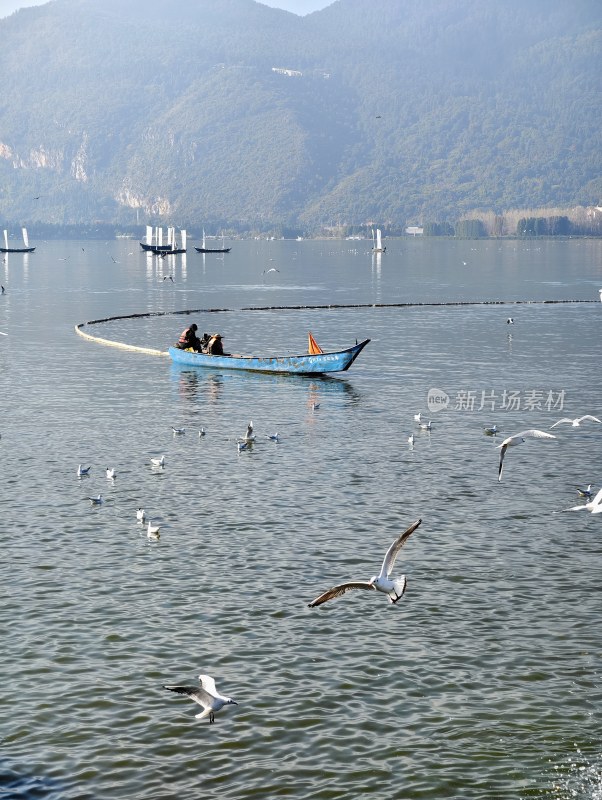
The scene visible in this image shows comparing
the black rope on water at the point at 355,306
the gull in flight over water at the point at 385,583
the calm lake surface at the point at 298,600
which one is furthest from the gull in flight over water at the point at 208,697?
the black rope on water at the point at 355,306

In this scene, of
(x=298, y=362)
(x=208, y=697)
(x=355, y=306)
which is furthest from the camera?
(x=355, y=306)

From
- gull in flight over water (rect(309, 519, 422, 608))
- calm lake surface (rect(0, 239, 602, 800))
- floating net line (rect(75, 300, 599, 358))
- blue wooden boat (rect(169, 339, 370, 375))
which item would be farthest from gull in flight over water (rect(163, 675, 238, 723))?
floating net line (rect(75, 300, 599, 358))

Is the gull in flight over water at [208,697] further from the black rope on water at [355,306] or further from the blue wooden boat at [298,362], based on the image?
the black rope on water at [355,306]

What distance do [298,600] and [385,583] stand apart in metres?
5.10

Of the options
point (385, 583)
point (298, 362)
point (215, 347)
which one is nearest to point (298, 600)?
point (385, 583)

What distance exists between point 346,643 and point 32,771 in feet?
24.8

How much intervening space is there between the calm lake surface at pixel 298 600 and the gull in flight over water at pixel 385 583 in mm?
1565

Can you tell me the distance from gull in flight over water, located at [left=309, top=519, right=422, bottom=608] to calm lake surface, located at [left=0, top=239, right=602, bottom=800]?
157 cm

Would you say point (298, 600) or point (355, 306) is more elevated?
point (355, 306)

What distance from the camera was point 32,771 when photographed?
2033 cm

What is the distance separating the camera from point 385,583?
23.3 m

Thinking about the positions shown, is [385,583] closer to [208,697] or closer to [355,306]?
[208,697]

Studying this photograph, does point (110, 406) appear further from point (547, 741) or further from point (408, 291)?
point (408, 291)

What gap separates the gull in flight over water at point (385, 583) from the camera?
66.5 feet
